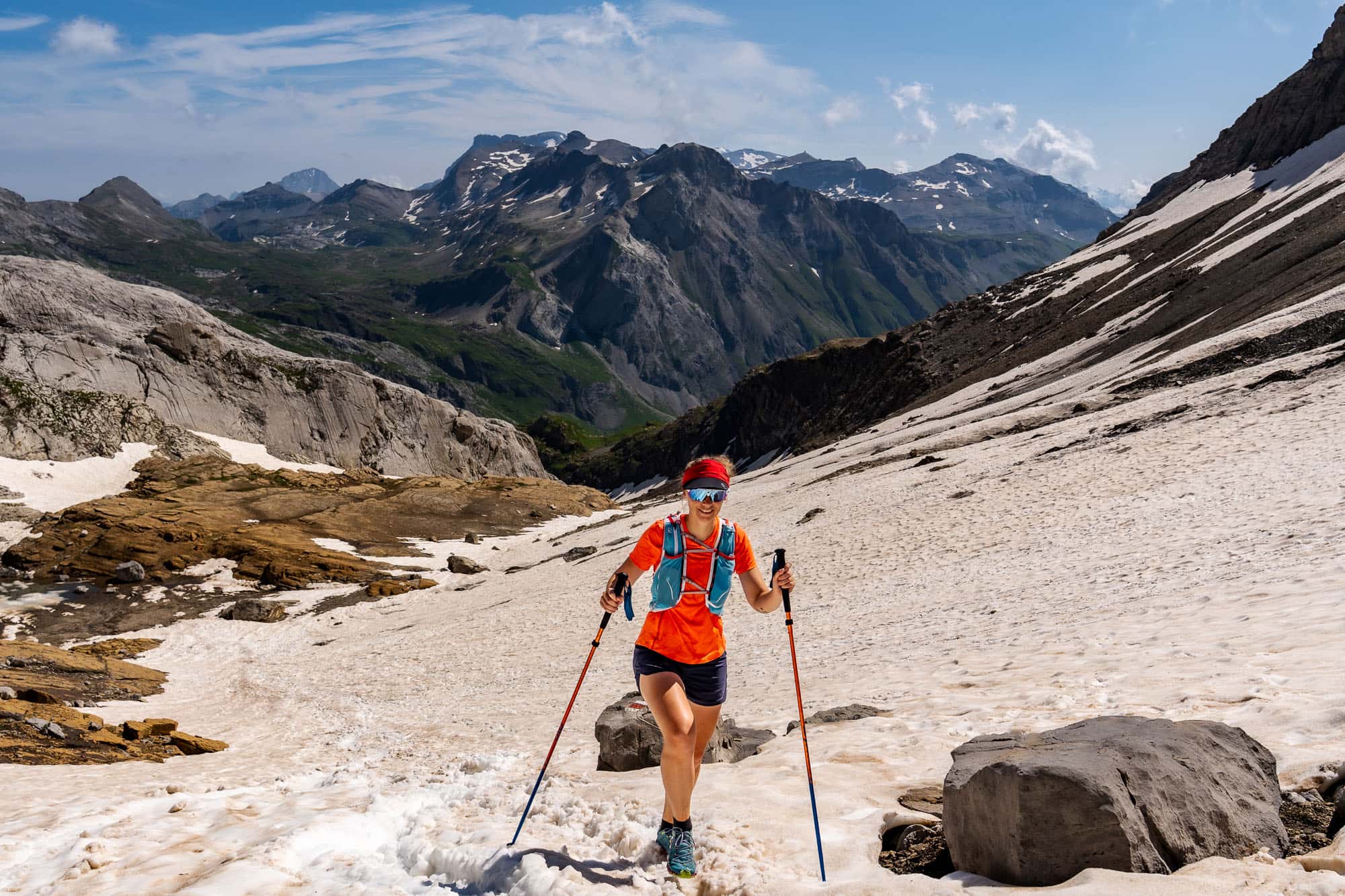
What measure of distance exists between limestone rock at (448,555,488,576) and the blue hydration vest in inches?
1583

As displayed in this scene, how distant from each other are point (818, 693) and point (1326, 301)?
34.3 meters

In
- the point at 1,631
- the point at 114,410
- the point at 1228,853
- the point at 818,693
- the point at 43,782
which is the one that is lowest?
the point at 818,693

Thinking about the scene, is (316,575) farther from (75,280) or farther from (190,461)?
(75,280)

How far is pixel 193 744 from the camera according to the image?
15.2 m

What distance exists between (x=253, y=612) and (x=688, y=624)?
34.8m

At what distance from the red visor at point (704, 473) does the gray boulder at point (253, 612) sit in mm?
34442

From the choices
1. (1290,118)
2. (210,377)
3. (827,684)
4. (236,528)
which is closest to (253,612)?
(236,528)

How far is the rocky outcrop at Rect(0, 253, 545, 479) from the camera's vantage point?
72.6 m

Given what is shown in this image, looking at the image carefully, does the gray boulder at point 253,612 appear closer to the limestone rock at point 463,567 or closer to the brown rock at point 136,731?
the limestone rock at point 463,567

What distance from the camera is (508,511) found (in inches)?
2574

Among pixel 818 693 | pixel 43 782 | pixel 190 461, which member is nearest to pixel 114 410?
pixel 190 461

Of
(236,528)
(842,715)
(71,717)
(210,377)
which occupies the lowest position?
(842,715)

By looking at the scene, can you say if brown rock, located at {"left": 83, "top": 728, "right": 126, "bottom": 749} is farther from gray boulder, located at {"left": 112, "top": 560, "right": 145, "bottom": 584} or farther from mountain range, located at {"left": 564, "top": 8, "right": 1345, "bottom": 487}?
mountain range, located at {"left": 564, "top": 8, "right": 1345, "bottom": 487}

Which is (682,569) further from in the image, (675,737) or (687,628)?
(675,737)
